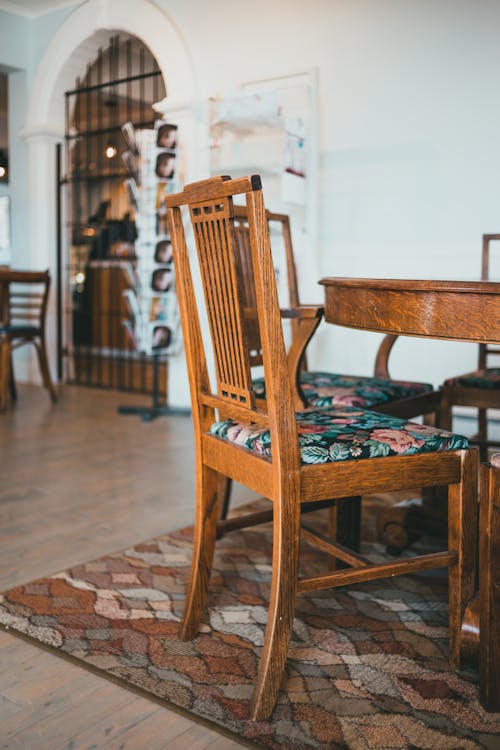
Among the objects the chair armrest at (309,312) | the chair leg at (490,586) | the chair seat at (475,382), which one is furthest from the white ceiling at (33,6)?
the chair leg at (490,586)

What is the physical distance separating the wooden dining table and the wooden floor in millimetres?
514

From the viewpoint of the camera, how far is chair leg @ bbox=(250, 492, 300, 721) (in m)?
1.41

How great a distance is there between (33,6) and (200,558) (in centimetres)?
538

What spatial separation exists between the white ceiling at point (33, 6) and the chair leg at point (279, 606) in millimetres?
5306

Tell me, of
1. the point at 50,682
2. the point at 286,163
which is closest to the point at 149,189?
the point at 286,163

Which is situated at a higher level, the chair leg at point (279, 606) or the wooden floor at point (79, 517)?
the chair leg at point (279, 606)

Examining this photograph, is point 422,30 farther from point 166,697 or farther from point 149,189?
point 166,697

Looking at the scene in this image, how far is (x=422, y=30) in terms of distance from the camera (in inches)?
152

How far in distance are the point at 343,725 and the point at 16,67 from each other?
588 cm

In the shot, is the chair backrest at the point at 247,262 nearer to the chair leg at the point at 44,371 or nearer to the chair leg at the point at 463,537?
the chair leg at the point at 463,537

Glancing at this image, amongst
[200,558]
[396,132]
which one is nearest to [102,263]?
[396,132]

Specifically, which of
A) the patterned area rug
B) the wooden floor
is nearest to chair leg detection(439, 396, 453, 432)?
the patterned area rug

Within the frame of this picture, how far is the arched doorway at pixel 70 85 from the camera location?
4.82 metres

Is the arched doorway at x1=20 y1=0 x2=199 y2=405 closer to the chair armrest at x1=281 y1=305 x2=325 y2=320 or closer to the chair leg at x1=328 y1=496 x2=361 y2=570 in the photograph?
the chair armrest at x1=281 y1=305 x2=325 y2=320
